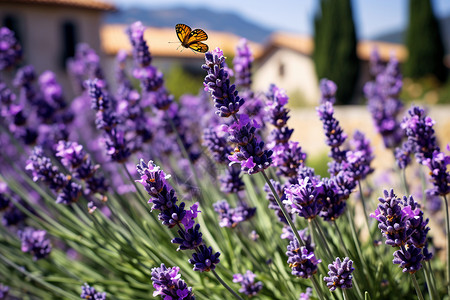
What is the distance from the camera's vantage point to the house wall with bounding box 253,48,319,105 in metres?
20.4

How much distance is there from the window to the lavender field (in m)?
15.1

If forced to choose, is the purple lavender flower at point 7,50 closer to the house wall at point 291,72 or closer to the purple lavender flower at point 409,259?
the purple lavender flower at point 409,259

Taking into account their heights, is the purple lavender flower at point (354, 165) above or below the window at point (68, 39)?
below

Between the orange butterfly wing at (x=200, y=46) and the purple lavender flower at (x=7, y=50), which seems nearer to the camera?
the orange butterfly wing at (x=200, y=46)

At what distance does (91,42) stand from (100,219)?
16.7 meters

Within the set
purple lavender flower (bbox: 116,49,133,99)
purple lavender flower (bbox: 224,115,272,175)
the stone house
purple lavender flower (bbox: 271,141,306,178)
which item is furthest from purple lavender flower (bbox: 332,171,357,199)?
the stone house

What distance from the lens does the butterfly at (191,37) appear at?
4.93 ft

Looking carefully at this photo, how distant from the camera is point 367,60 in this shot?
21203 mm

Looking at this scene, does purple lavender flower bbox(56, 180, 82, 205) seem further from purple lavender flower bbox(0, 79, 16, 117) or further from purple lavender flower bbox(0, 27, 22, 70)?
purple lavender flower bbox(0, 27, 22, 70)

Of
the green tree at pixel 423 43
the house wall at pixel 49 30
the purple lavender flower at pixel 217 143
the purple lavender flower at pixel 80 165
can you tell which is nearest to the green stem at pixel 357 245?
the purple lavender flower at pixel 217 143

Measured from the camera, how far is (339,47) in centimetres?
1667

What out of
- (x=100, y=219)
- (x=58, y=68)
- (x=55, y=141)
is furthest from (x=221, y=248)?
(x=58, y=68)

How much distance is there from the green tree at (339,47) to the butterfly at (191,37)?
51.5ft

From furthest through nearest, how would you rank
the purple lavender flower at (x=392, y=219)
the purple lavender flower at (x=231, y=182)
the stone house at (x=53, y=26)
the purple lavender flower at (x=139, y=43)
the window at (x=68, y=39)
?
the window at (x=68, y=39)
the stone house at (x=53, y=26)
the purple lavender flower at (x=139, y=43)
the purple lavender flower at (x=231, y=182)
the purple lavender flower at (x=392, y=219)
